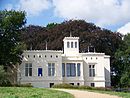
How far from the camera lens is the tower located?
57625 millimetres

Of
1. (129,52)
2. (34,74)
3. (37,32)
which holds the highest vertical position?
(37,32)

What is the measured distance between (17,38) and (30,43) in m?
17.1

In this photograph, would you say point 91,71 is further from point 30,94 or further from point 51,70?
point 30,94

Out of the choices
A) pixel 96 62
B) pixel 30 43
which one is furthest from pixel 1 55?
pixel 30 43

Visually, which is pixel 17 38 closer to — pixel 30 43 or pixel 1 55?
pixel 1 55

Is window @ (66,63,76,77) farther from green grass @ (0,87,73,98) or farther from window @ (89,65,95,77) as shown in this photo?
green grass @ (0,87,73,98)

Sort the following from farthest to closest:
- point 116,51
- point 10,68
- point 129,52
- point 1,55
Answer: point 116,51 → point 129,52 → point 10,68 → point 1,55

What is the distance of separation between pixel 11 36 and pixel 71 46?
34.7ft

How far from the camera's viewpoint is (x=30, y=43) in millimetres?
70312

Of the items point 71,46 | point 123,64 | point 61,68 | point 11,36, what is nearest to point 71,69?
point 61,68

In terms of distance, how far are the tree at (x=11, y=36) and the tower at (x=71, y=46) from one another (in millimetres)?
8262

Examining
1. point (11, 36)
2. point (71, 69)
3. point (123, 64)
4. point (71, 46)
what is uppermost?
point (11, 36)

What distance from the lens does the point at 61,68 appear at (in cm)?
5403

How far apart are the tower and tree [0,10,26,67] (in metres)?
8.26
